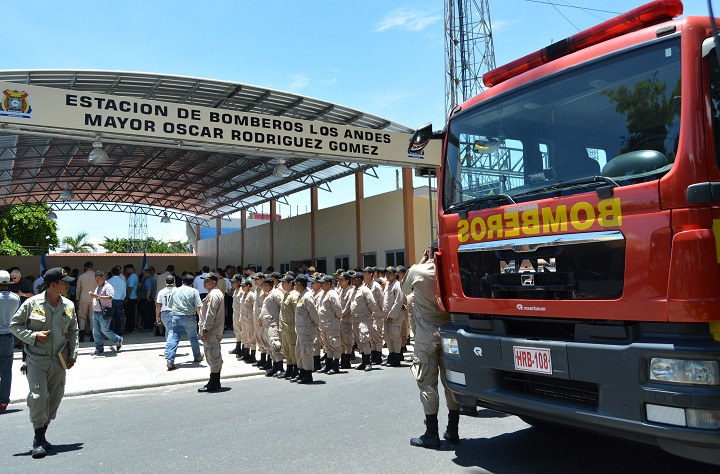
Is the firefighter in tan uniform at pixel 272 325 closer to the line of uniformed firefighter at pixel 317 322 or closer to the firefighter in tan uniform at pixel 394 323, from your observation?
the line of uniformed firefighter at pixel 317 322

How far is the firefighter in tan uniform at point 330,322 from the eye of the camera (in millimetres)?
9766

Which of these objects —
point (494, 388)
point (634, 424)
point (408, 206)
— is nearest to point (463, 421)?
point (494, 388)

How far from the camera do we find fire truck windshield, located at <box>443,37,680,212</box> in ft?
11.6

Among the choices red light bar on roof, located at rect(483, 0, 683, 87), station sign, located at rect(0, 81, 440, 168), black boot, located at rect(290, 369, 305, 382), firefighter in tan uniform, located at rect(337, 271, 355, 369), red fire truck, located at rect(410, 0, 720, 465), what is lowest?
black boot, located at rect(290, 369, 305, 382)

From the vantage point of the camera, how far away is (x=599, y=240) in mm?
3613

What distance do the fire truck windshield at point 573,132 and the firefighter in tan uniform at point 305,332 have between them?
467 cm

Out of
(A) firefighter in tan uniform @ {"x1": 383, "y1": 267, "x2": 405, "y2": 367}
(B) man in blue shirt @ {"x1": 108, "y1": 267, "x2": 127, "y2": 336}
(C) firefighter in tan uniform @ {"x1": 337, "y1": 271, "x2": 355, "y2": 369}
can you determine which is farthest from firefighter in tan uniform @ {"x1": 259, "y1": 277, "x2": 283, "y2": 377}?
(B) man in blue shirt @ {"x1": 108, "y1": 267, "x2": 127, "y2": 336}

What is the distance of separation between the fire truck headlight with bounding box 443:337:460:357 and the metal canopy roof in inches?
382

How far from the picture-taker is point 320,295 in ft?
32.8

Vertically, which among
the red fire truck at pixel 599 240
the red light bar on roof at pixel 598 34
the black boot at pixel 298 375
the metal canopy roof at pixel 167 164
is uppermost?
the metal canopy roof at pixel 167 164

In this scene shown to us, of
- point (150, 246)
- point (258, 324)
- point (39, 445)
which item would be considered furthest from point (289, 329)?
point (150, 246)

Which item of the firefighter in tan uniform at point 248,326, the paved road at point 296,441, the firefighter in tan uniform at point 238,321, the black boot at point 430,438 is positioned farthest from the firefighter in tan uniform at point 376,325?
the black boot at point 430,438

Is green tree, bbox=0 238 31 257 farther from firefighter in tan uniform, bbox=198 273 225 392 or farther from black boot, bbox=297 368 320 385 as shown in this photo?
black boot, bbox=297 368 320 385

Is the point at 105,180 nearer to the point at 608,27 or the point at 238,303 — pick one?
the point at 238,303
